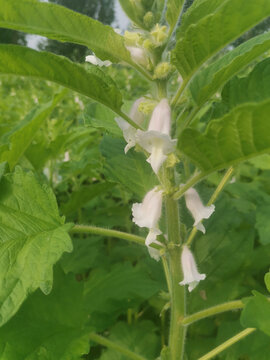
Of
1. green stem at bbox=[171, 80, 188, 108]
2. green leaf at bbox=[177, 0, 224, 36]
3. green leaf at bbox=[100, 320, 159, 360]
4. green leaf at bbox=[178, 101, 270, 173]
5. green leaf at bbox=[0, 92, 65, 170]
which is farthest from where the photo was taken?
green leaf at bbox=[100, 320, 159, 360]

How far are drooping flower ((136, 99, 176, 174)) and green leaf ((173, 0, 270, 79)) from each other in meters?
0.11

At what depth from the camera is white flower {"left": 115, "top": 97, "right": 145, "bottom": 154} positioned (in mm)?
907

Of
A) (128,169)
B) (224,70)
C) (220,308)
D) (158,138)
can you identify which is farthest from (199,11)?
(220,308)

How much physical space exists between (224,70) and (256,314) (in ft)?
1.68

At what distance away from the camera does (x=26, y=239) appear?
0.92m

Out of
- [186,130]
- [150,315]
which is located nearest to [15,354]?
[186,130]

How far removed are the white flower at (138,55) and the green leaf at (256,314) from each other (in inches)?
23.2

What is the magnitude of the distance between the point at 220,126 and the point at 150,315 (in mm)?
1526

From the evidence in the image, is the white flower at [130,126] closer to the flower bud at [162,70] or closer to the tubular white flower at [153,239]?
the flower bud at [162,70]

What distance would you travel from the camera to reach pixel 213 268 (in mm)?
1488

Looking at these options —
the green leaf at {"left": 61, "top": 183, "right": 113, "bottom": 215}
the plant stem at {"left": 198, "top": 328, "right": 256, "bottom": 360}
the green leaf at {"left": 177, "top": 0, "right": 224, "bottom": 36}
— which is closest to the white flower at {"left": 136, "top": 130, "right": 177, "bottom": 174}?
the green leaf at {"left": 177, "top": 0, "right": 224, "bottom": 36}

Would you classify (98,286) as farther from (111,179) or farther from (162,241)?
(162,241)

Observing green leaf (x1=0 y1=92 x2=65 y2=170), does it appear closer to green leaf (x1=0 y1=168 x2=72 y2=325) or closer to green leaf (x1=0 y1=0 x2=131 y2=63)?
green leaf (x1=0 y1=168 x2=72 y2=325)

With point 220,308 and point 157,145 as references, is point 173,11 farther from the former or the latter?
point 220,308
